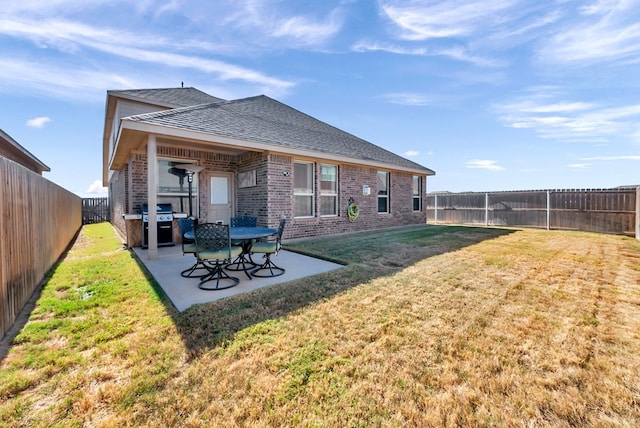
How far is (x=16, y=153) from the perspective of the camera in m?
12.9

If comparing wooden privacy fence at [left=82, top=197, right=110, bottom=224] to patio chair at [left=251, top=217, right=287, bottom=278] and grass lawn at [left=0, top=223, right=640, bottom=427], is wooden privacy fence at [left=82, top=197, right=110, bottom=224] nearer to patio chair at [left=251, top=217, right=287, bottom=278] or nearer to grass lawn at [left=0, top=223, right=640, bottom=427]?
grass lawn at [left=0, top=223, right=640, bottom=427]

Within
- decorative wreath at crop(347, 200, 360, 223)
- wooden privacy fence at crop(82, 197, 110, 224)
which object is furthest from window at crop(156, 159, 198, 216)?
wooden privacy fence at crop(82, 197, 110, 224)

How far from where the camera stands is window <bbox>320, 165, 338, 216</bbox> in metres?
9.35

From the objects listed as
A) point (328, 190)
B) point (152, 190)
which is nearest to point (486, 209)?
point (328, 190)

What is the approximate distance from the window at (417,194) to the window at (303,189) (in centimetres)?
700

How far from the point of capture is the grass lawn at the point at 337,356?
66.6 inches

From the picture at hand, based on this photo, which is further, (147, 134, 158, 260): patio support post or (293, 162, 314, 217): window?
(293, 162, 314, 217): window

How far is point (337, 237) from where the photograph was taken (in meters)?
8.99

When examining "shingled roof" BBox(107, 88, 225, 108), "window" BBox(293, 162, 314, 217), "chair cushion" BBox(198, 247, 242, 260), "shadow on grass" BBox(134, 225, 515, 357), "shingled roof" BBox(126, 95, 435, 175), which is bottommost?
"shadow on grass" BBox(134, 225, 515, 357)

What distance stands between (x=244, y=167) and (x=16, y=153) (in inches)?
518

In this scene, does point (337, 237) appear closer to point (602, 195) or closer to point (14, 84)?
point (602, 195)

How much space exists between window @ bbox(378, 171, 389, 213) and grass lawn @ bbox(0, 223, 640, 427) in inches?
294

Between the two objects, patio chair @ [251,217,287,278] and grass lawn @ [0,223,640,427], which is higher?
patio chair @ [251,217,287,278]

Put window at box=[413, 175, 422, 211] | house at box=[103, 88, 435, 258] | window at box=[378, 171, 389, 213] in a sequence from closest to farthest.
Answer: house at box=[103, 88, 435, 258], window at box=[378, 171, 389, 213], window at box=[413, 175, 422, 211]
